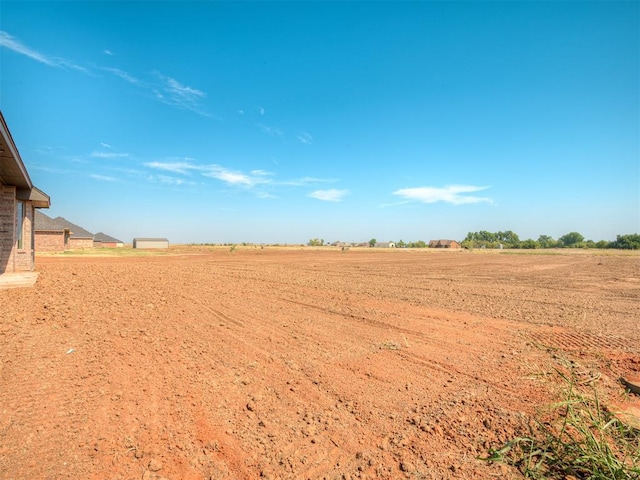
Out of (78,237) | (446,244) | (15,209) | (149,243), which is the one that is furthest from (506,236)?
(15,209)

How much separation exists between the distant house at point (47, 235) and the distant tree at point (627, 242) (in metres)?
120

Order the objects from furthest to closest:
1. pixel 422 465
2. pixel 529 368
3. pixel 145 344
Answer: pixel 145 344 → pixel 529 368 → pixel 422 465

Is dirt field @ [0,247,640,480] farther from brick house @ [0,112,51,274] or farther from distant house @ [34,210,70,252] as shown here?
distant house @ [34,210,70,252]

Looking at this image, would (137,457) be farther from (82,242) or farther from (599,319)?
(82,242)

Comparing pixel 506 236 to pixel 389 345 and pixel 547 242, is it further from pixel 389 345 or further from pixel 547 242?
pixel 389 345

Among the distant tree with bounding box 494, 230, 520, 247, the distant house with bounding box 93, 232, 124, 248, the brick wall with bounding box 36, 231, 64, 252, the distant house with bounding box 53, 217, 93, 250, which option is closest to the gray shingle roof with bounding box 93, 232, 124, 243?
the distant house with bounding box 93, 232, 124, 248

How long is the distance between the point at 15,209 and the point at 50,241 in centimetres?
2609

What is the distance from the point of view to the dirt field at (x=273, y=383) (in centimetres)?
289

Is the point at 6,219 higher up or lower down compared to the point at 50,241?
higher up

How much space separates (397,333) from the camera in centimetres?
687

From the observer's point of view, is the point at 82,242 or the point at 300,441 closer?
the point at 300,441

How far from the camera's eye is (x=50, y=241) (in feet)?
108

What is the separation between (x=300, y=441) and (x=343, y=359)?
225 centimetres

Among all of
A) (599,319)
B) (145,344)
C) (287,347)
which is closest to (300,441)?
(287,347)
